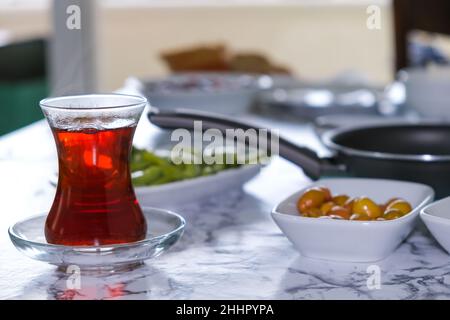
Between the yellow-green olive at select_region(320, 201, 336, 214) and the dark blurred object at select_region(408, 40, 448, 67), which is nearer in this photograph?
the yellow-green olive at select_region(320, 201, 336, 214)

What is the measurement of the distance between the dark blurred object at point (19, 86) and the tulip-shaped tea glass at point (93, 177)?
7.41ft

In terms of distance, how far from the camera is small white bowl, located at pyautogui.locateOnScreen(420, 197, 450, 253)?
898 millimetres

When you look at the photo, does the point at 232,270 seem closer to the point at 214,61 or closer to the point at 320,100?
the point at 320,100

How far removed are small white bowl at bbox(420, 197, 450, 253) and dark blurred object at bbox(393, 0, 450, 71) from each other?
1780 millimetres

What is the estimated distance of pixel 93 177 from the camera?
2.97ft

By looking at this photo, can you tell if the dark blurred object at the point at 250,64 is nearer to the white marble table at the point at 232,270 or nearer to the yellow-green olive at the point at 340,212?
the white marble table at the point at 232,270

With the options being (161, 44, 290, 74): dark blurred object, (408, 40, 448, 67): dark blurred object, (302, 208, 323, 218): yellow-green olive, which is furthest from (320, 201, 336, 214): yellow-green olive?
(408, 40, 448, 67): dark blurred object

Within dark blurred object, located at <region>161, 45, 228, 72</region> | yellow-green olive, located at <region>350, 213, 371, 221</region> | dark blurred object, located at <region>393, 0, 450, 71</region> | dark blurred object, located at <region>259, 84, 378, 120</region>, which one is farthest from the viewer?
dark blurred object, located at <region>393, 0, 450, 71</region>

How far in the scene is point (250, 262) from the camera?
3.05 feet

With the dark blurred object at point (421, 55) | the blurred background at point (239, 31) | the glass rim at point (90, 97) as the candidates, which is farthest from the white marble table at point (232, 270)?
the blurred background at point (239, 31)

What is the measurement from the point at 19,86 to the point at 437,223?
252cm

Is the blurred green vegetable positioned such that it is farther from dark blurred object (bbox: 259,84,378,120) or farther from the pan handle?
dark blurred object (bbox: 259,84,378,120)

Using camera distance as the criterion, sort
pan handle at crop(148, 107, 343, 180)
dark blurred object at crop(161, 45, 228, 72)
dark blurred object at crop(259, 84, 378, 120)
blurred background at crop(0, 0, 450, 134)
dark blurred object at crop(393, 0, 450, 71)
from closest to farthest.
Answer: pan handle at crop(148, 107, 343, 180) → dark blurred object at crop(259, 84, 378, 120) → dark blurred object at crop(161, 45, 228, 72) → dark blurred object at crop(393, 0, 450, 71) → blurred background at crop(0, 0, 450, 134)

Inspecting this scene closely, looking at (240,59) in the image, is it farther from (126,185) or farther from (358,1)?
(358,1)
